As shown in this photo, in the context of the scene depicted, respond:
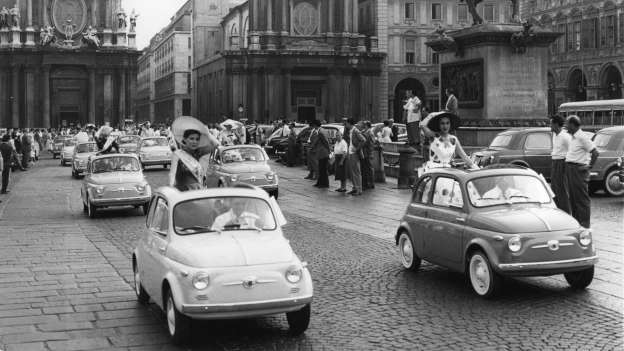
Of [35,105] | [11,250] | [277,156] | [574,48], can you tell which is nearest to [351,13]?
[574,48]

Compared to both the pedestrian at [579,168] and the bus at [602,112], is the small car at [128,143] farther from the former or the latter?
the pedestrian at [579,168]

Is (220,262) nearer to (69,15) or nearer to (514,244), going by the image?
(514,244)

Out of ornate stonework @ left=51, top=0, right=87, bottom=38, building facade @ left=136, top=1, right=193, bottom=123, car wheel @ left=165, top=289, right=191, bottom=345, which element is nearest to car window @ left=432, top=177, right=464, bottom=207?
car wheel @ left=165, top=289, right=191, bottom=345

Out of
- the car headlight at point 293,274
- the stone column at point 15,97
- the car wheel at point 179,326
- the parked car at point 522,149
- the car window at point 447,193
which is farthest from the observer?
the stone column at point 15,97

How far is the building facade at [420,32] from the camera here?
79562 mm

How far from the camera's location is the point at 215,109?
3625 inches

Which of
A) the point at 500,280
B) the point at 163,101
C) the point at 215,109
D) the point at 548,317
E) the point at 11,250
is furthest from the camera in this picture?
the point at 163,101

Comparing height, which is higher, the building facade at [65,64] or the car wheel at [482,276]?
the building facade at [65,64]

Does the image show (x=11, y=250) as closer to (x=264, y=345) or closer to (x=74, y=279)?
(x=74, y=279)

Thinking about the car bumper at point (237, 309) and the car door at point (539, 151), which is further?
the car door at point (539, 151)

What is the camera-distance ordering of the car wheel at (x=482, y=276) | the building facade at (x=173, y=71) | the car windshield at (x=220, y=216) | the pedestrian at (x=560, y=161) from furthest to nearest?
the building facade at (x=173, y=71) < the pedestrian at (x=560, y=161) < the car wheel at (x=482, y=276) < the car windshield at (x=220, y=216)

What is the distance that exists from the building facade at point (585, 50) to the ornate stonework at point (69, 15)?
42.9 meters

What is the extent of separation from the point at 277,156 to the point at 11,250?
27.2 meters

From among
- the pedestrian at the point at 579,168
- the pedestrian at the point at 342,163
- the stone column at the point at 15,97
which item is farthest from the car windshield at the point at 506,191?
the stone column at the point at 15,97
